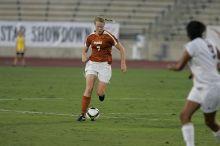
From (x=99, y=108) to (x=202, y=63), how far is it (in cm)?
743

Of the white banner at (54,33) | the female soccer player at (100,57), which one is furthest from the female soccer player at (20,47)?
the female soccer player at (100,57)

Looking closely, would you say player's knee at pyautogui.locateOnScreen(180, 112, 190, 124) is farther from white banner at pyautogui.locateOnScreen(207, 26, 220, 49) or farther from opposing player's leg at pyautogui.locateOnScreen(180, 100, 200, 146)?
white banner at pyautogui.locateOnScreen(207, 26, 220, 49)

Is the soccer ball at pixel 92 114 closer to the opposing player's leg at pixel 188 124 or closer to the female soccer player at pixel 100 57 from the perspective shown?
the female soccer player at pixel 100 57

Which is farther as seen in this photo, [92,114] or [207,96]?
[92,114]

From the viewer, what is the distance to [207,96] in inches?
441

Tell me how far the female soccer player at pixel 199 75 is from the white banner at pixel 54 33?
31.5 m

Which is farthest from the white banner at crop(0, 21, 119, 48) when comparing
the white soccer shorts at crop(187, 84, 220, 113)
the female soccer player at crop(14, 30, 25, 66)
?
the white soccer shorts at crop(187, 84, 220, 113)

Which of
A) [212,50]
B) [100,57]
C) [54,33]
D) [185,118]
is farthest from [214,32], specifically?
[185,118]

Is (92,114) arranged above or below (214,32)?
above

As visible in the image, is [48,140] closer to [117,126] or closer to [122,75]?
[117,126]

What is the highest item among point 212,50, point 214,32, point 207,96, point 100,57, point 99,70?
point 212,50

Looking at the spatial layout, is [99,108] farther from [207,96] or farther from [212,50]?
[207,96]

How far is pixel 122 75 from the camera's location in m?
32.3

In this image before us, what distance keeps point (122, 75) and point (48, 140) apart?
1985cm
